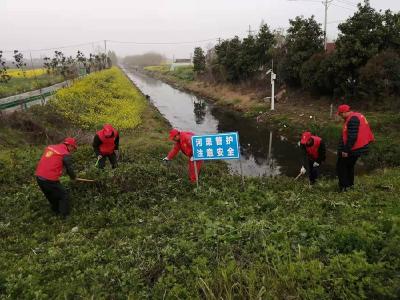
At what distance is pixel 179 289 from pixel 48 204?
16.4ft

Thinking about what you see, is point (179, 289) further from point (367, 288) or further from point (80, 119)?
point (80, 119)

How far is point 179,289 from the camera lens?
4.53 m

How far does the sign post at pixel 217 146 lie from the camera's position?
322 inches

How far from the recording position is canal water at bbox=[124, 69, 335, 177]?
50.4 feet

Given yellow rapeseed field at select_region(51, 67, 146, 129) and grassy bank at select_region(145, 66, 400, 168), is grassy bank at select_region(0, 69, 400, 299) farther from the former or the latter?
yellow rapeseed field at select_region(51, 67, 146, 129)

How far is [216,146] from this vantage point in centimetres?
831

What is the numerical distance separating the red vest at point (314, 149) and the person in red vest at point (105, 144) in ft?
16.8

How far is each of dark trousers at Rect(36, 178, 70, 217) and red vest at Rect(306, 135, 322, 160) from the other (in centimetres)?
586

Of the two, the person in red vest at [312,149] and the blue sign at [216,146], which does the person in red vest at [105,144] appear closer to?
the blue sign at [216,146]

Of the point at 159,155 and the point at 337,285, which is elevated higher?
the point at 337,285

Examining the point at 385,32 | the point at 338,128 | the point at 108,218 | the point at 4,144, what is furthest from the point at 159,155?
the point at 385,32

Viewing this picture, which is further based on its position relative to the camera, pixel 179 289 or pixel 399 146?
pixel 399 146

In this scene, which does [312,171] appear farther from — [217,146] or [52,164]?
[52,164]

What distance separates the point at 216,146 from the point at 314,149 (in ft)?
8.82
